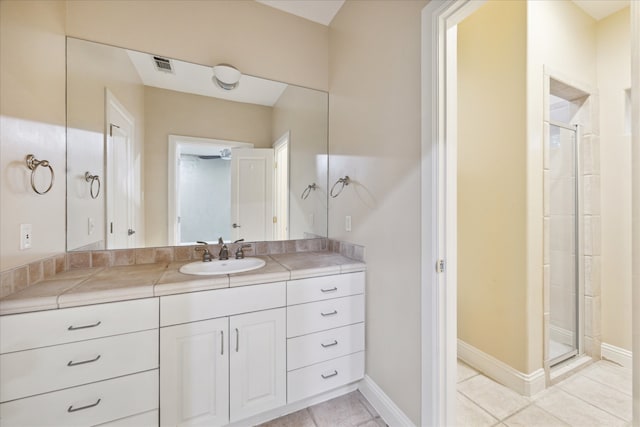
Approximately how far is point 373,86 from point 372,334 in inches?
62.6

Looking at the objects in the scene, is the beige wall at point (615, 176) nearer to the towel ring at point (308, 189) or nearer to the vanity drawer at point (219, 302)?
the towel ring at point (308, 189)

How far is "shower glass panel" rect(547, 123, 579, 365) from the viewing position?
2.02 m

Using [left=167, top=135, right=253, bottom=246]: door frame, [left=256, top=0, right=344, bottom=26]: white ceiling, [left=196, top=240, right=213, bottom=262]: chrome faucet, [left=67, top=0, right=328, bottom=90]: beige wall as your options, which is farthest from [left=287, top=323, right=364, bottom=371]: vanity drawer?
[left=256, top=0, right=344, bottom=26]: white ceiling

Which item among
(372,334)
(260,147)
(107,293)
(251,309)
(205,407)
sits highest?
(260,147)

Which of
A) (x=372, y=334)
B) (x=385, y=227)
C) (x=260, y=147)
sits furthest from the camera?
(x=260, y=147)

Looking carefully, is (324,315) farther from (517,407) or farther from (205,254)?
(517,407)

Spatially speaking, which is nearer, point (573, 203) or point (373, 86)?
point (373, 86)

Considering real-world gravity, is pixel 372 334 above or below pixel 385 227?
below

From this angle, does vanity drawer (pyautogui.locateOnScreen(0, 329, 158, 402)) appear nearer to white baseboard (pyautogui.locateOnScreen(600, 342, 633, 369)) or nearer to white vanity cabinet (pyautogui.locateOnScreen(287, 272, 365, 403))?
white vanity cabinet (pyautogui.locateOnScreen(287, 272, 365, 403))

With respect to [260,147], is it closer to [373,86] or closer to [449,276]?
[373,86]

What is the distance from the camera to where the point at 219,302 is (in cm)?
131

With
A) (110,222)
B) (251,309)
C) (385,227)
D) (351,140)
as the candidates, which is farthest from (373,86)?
(110,222)

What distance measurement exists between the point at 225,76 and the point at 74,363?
1820mm

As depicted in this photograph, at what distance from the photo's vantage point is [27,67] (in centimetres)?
117
